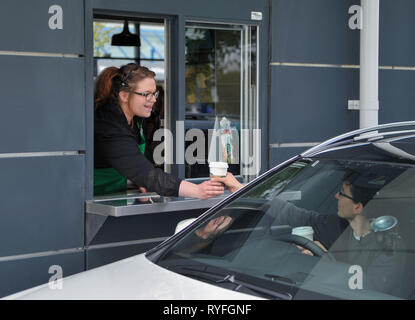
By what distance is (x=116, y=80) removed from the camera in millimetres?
5656

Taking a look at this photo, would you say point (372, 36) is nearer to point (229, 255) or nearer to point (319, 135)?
point (319, 135)

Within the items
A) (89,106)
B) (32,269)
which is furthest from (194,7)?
(32,269)

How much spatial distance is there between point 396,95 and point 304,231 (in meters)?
4.11

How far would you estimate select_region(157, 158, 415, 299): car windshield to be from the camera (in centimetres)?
287

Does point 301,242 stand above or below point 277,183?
below

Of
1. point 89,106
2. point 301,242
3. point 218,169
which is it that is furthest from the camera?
point 89,106

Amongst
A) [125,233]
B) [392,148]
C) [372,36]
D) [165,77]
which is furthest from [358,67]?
[392,148]

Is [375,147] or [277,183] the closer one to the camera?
[375,147]

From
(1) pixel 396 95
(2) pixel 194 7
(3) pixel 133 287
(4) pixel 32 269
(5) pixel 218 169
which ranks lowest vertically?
(4) pixel 32 269

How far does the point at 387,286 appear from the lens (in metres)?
2.83

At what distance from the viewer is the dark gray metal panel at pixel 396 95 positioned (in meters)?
7.04

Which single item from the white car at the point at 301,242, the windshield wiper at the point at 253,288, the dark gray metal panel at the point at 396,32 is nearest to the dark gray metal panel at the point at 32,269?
the white car at the point at 301,242

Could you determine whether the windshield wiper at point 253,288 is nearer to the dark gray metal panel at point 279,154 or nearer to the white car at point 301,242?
Result: the white car at point 301,242

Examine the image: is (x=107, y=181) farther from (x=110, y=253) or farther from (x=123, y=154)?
(x=110, y=253)
